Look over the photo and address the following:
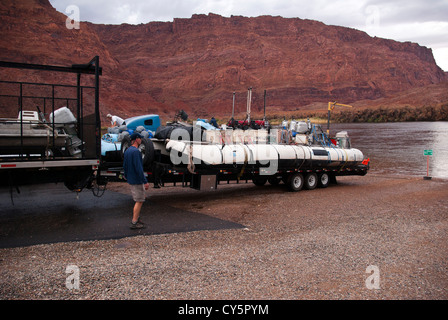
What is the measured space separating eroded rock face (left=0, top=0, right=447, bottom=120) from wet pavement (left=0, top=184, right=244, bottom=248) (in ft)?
215

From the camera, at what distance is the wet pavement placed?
7461 mm

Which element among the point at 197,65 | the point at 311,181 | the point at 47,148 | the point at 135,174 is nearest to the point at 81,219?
the point at 47,148

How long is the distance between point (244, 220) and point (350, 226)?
2.29 metres

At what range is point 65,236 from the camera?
742 centimetres

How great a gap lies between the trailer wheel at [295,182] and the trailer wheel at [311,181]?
287 mm

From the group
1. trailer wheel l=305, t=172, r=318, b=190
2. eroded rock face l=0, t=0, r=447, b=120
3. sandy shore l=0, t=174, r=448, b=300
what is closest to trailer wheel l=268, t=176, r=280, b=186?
trailer wheel l=305, t=172, r=318, b=190

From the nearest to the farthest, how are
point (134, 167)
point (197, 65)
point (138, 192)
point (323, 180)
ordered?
point (134, 167) → point (138, 192) → point (323, 180) → point (197, 65)

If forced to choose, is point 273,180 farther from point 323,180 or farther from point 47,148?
point 47,148

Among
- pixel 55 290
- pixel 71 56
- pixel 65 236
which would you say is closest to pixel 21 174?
pixel 65 236

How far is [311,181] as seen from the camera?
46.3 feet

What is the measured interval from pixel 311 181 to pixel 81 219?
8278mm

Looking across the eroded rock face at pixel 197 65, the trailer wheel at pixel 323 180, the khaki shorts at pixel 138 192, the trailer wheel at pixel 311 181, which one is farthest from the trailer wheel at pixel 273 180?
the eroded rock face at pixel 197 65
